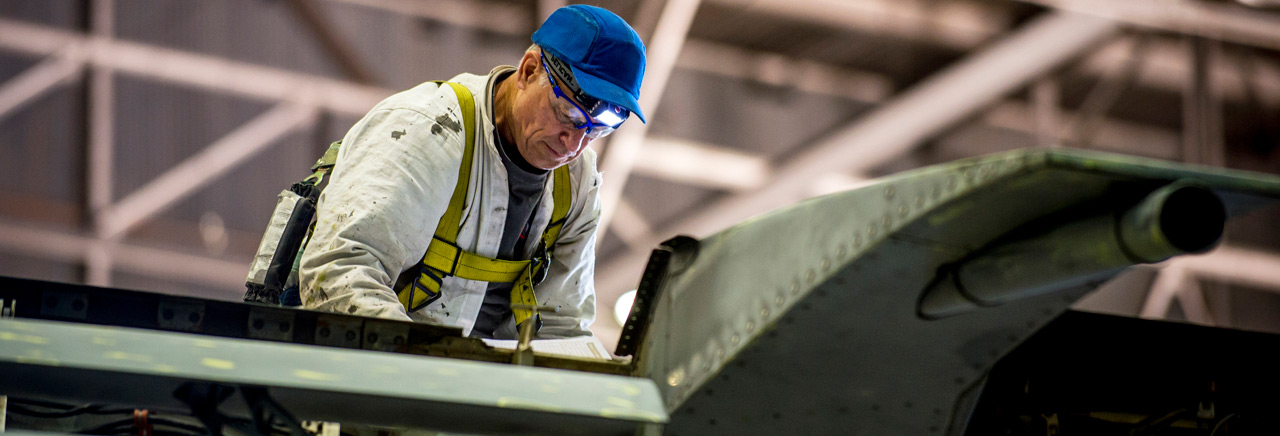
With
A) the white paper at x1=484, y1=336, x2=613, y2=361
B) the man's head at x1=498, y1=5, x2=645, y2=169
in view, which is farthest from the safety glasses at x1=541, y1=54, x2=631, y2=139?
the white paper at x1=484, y1=336, x2=613, y2=361

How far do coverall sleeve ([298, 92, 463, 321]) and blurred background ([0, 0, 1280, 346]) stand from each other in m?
6.30

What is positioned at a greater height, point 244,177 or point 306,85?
point 306,85

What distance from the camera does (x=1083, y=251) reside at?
6.90 feet

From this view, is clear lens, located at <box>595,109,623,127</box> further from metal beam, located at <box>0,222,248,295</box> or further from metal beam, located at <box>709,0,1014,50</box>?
metal beam, located at <box>0,222,248,295</box>

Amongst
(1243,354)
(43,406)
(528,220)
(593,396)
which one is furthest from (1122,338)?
(43,406)

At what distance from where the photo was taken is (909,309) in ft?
7.95

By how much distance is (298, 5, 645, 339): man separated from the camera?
321cm

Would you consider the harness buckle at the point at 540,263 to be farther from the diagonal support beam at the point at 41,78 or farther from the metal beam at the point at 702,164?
the diagonal support beam at the point at 41,78

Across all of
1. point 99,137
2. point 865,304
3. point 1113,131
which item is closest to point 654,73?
point 99,137

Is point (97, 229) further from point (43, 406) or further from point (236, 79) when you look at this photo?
point (43, 406)

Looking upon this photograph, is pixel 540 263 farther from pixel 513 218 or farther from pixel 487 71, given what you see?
pixel 487 71

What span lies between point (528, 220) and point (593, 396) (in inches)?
70.1

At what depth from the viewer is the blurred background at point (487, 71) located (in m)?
10.2

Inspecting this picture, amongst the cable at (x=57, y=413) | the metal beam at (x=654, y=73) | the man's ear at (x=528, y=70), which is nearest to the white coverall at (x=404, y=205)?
the man's ear at (x=528, y=70)
